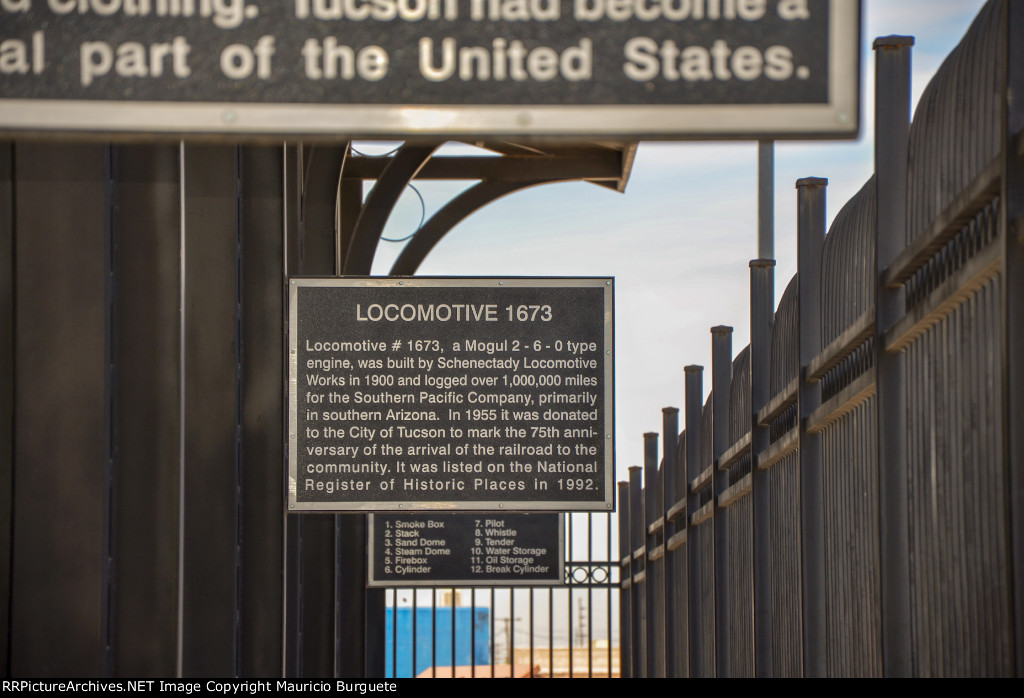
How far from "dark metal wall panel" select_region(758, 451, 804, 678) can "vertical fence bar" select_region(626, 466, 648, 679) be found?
7.80 meters

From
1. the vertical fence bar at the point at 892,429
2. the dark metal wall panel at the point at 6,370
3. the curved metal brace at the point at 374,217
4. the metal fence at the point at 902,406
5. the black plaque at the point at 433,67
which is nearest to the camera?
the black plaque at the point at 433,67

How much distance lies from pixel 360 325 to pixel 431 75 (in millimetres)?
4230

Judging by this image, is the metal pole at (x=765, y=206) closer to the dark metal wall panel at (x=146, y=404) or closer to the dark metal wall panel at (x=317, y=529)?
the dark metal wall panel at (x=317, y=529)

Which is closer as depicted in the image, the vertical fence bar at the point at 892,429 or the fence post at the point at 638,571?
the vertical fence bar at the point at 892,429

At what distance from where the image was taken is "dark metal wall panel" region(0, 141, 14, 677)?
5.42 meters

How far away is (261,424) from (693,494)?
493 centimetres

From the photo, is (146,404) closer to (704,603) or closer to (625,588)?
(704,603)

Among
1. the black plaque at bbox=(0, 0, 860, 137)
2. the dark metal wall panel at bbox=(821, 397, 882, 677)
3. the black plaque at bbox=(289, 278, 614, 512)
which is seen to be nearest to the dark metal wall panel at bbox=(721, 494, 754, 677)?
the dark metal wall panel at bbox=(821, 397, 882, 677)

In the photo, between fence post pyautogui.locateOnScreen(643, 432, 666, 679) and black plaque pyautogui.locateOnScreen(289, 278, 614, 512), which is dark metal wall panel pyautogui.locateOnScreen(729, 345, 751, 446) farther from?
fence post pyautogui.locateOnScreen(643, 432, 666, 679)

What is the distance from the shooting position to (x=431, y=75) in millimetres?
2395

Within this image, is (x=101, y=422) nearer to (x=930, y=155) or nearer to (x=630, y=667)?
(x=930, y=155)

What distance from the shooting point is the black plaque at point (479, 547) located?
36.7 ft

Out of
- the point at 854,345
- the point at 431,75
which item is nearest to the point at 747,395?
the point at 854,345

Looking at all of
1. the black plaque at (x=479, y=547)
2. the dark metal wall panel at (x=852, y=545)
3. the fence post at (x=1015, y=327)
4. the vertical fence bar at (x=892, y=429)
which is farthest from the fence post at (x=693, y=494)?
the fence post at (x=1015, y=327)
